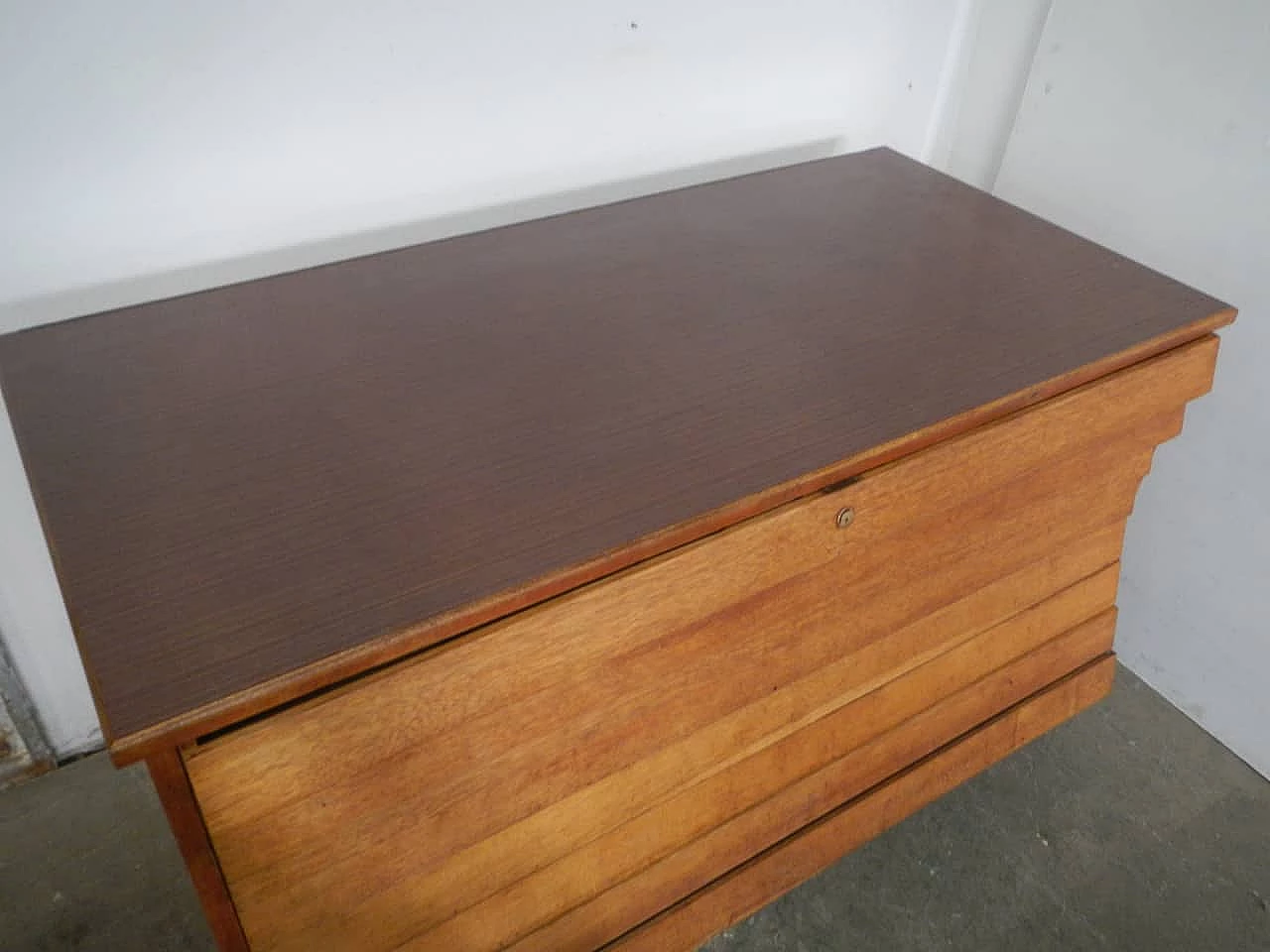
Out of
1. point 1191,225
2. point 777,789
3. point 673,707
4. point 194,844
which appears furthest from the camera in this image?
point 1191,225

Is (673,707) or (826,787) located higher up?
(673,707)

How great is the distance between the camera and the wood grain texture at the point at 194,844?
0.53 meters

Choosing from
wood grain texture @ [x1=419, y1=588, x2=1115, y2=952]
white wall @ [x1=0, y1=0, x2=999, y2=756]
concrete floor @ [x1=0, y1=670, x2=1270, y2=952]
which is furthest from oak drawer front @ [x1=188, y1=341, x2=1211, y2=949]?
white wall @ [x1=0, y1=0, x2=999, y2=756]

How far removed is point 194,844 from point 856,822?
0.67 metres

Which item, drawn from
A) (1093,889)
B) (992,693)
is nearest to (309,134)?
(992,693)

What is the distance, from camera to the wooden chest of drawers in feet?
1.90

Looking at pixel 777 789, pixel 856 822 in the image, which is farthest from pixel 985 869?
pixel 777 789

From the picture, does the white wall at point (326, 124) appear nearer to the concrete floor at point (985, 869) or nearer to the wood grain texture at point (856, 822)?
the concrete floor at point (985, 869)

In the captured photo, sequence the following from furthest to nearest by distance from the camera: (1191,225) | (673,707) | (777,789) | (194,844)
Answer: (1191,225) → (777,789) → (673,707) → (194,844)

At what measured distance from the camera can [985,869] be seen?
1.11 meters

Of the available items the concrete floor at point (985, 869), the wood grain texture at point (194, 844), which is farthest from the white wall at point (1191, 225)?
the wood grain texture at point (194, 844)

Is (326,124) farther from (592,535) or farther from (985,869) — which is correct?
(985,869)

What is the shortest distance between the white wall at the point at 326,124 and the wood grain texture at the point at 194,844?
1.81 feet

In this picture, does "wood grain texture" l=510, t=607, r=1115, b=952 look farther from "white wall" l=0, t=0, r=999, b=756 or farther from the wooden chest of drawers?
"white wall" l=0, t=0, r=999, b=756
